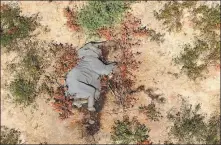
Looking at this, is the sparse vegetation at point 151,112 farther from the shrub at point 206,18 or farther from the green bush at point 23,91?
the green bush at point 23,91

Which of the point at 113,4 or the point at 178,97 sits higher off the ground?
the point at 113,4

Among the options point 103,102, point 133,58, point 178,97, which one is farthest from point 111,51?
point 178,97

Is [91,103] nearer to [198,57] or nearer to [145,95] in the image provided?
[145,95]

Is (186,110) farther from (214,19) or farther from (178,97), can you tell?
(214,19)

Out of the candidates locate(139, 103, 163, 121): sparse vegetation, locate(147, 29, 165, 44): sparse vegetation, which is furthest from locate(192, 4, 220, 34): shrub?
locate(139, 103, 163, 121): sparse vegetation

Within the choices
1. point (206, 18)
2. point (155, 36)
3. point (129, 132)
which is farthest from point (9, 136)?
point (206, 18)

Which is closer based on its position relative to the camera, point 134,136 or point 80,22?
point 134,136
